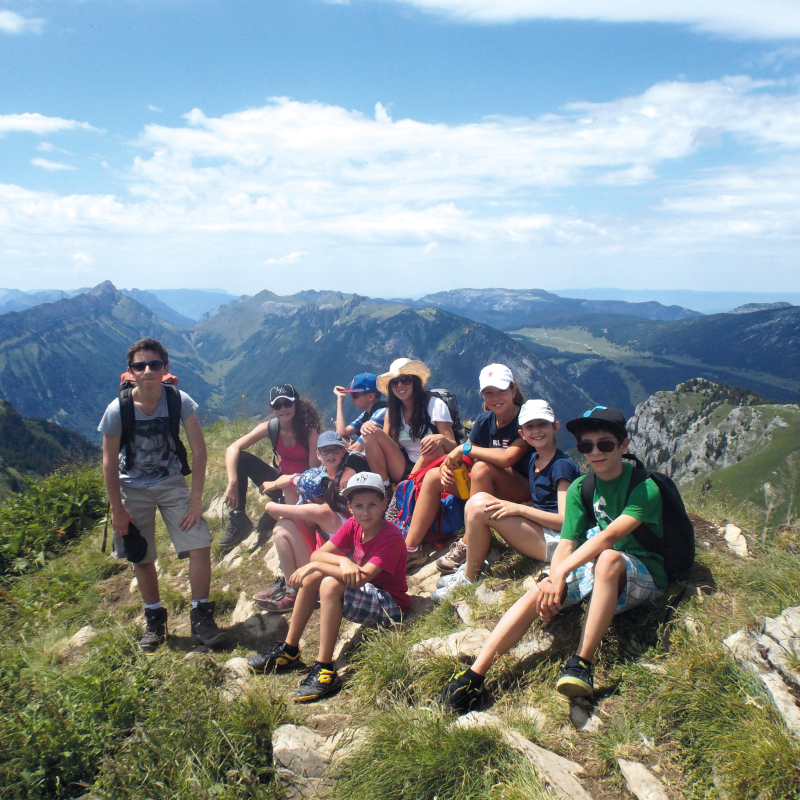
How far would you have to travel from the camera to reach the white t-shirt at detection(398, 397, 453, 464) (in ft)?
25.6

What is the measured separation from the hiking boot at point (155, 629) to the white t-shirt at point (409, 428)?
3.76m

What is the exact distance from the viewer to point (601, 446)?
4.77 meters

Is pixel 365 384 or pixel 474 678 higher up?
pixel 365 384

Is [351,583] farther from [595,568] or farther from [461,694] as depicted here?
[595,568]

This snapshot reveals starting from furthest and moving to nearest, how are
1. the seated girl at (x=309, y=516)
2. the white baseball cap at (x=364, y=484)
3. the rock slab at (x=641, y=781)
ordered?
the seated girl at (x=309, y=516) < the white baseball cap at (x=364, y=484) < the rock slab at (x=641, y=781)

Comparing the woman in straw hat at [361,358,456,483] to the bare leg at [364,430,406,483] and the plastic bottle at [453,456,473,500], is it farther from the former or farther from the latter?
the plastic bottle at [453,456,473,500]

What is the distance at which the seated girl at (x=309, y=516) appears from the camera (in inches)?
266

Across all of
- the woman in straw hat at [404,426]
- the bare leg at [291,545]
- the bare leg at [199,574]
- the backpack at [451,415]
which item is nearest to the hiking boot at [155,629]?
the bare leg at [199,574]

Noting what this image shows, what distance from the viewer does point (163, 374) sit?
20.4 feet

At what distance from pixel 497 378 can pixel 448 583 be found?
2.39m

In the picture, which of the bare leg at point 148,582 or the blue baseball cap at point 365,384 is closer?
the bare leg at point 148,582

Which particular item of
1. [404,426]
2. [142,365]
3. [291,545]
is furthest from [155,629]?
[404,426]

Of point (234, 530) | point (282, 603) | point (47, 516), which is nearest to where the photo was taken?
point (282, 603)

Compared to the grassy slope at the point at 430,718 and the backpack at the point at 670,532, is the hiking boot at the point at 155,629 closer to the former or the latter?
the grassy slope at the point at 430,718
